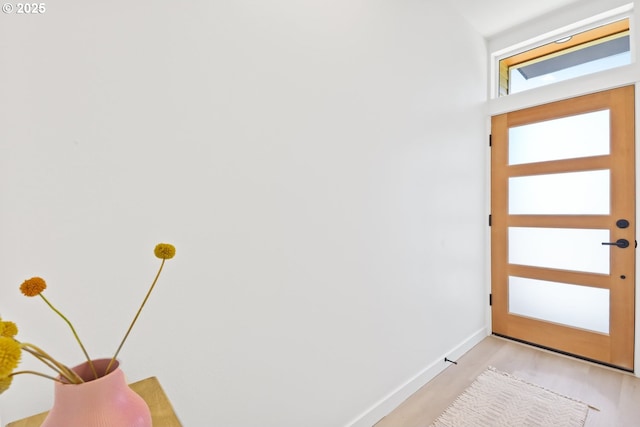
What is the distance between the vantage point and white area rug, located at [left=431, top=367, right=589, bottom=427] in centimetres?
185

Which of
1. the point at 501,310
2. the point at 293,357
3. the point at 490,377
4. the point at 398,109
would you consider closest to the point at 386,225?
the point at 398,109

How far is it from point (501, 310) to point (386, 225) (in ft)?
6.67

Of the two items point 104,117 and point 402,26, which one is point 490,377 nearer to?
point 402,26

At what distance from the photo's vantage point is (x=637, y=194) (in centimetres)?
235

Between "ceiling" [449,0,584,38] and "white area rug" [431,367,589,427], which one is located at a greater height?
"ceiling" [449,0,584,38]

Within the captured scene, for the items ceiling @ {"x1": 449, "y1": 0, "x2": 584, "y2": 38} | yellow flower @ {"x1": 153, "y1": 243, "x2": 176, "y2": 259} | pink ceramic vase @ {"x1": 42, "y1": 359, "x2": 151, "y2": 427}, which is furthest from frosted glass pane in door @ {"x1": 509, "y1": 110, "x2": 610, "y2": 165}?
pink ceramic vase @ {"x1": 42, "y1": 359, "x2": 151, "y2": 427}

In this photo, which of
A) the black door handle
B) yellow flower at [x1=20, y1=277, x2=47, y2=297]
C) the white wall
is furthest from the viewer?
the black door handle

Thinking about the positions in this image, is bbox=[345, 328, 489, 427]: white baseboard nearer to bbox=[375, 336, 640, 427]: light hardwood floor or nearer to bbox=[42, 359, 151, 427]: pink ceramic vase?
bbox=[375, 336, 640, 427]: light hardwood floor

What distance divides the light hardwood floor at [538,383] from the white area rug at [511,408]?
0.21 feet

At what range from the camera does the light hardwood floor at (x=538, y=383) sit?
1899 mm

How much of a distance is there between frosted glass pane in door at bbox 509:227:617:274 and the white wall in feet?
4.51

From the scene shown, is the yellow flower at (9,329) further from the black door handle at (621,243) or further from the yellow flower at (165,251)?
the black door handle at (621,243)

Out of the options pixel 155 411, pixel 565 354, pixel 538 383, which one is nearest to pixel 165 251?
pixel 155 411

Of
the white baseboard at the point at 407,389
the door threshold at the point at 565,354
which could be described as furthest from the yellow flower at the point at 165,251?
the door threshold at the point at 565,354
